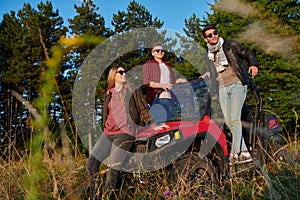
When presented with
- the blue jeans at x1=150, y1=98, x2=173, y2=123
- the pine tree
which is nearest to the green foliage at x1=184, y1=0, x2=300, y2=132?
the blue jeans at x1=150, y1=98, x2=173, y2=123

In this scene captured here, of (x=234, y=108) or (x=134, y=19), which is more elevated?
(x=134, y=19)

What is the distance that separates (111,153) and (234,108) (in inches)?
52.7

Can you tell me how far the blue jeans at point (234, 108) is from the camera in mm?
3621

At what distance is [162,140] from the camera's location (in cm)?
355

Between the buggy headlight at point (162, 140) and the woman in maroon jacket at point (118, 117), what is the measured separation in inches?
9.9

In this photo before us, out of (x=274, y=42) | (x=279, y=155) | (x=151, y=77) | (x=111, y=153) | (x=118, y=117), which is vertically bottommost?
(x=279, y=155)

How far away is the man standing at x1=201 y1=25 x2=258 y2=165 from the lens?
3631 millimetres

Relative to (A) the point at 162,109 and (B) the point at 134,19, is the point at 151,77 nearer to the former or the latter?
(A) the point at 162,109

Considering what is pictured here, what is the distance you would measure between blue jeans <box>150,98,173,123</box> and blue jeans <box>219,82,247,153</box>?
61cm

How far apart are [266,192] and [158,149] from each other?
3.86ft

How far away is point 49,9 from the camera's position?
2.31 metres

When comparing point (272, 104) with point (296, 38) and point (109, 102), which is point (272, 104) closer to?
point (296, 38)

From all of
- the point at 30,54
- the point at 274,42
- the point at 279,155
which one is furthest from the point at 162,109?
the point at 274,42

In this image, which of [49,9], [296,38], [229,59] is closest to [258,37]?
[296,38]
